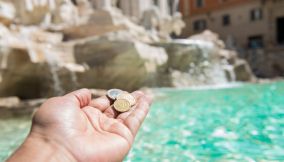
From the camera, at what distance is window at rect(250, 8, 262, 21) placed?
34781mm

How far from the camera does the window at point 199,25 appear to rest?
39772 mm

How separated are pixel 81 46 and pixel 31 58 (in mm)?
3637

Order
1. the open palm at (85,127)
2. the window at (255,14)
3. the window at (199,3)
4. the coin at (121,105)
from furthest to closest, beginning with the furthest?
the window at (199,3) < the window at (255,14) < the coin at (121,105) < the open palm at (85,127)

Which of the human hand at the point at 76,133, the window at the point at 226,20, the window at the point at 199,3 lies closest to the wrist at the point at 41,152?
the human hand at the point at 76,133

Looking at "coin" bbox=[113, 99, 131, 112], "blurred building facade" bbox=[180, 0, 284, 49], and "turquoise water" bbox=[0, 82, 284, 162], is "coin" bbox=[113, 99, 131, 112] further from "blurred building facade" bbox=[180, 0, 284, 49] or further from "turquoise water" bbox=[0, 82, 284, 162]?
"blurred building facade" bbox=[180, 0, 284, 49]

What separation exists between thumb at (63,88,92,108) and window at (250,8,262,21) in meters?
34.8

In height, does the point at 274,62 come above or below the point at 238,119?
below

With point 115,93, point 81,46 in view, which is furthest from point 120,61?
point 115,93

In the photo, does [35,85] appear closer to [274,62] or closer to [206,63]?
[206,63]

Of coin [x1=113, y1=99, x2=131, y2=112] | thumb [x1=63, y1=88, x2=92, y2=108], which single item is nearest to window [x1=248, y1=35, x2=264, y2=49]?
coin [x1=113, y1=99, x2=131, y2=112]

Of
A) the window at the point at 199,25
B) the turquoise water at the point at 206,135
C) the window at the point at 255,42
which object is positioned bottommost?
the window at the point at 255,42

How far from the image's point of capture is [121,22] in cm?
1906

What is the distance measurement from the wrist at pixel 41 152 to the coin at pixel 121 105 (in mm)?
850

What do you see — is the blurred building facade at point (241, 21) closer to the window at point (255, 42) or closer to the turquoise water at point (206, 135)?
the window at point (255, 42)
